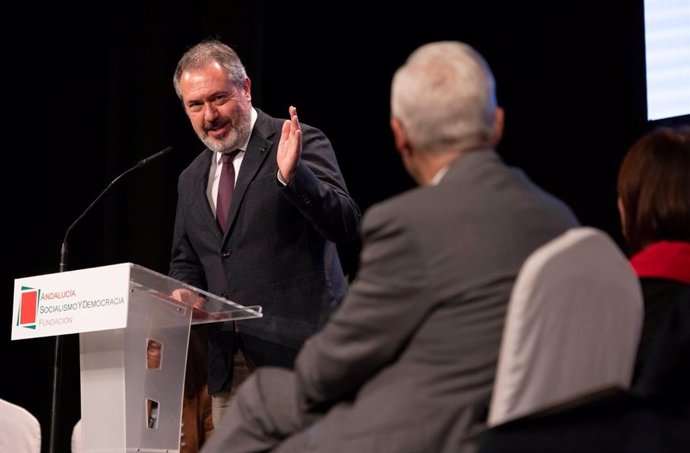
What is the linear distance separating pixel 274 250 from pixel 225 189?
0.35 metres

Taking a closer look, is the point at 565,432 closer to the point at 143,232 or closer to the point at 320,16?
the point at 143,232

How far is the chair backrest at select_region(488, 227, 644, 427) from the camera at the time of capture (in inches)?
70.7

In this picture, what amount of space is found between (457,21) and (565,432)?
158 inches

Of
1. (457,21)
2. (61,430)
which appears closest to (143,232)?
(61,430)

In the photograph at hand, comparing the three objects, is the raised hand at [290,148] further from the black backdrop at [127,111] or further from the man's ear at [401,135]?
the black backdrop at [127,111]

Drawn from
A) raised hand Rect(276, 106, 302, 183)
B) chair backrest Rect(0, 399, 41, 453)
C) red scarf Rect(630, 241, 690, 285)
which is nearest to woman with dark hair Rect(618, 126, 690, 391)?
red scarf Rect(630, 241, 690, 285)

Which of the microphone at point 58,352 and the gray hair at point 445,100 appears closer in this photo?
the gray hair at point 445,100

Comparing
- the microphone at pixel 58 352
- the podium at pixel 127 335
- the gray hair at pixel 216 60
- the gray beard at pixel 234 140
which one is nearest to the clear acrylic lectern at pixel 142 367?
the podium at pixel 127 335

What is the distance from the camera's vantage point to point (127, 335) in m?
3.23

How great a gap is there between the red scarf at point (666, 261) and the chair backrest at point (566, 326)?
1.29 ft

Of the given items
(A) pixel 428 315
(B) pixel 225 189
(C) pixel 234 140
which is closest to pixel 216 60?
(C) pixel 234 140

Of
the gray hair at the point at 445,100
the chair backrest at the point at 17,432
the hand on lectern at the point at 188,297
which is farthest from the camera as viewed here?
the chair backrest at the point at 17,432

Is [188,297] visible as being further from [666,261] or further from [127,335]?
[666,261]

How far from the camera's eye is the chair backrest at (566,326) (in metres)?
1.80
